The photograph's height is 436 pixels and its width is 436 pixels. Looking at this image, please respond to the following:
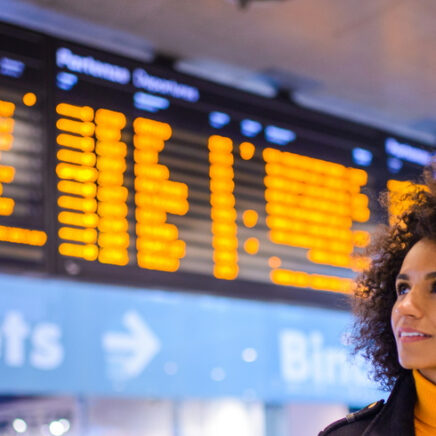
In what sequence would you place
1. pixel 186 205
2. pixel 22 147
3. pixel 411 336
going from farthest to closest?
pixel 186 205 < pixel 22 147 < pixel 411 336

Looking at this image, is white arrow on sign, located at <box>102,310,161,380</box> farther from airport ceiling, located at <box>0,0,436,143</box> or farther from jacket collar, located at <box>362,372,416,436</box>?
jacket collar, located at <box>362,372,416,436</box>

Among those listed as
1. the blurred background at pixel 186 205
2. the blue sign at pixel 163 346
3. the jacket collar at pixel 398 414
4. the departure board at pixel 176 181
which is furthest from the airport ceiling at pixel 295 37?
the jacket collar at pixel 398 414

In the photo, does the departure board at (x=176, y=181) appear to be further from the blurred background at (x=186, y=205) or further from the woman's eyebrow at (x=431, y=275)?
the woman's eyebrow at (x=431, y=275)

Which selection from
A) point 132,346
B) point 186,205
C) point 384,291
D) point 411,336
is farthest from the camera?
point 186,205

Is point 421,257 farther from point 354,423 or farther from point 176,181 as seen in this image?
point 176,181

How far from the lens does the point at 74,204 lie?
2639 millimetres

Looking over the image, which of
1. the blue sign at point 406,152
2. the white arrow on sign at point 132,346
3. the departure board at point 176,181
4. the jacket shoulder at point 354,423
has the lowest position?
the jacket shoulder at point 354,423

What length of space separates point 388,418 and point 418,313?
0.59 ft

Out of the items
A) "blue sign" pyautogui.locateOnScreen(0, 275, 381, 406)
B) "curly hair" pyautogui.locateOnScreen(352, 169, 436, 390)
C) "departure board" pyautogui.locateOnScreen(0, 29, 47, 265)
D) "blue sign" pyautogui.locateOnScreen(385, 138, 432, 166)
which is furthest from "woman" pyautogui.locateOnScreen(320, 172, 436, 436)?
"blue sign" pyautogui.locateOnScreen(385, 138, 432, 166)

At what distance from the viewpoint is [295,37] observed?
2930 mm

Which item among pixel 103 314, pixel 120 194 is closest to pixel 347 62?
pixel 120 194

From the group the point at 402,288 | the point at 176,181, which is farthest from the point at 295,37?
the point at 402,288

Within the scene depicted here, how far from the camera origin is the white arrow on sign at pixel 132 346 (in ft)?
8.91

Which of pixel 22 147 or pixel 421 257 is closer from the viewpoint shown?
pixel 421 257
